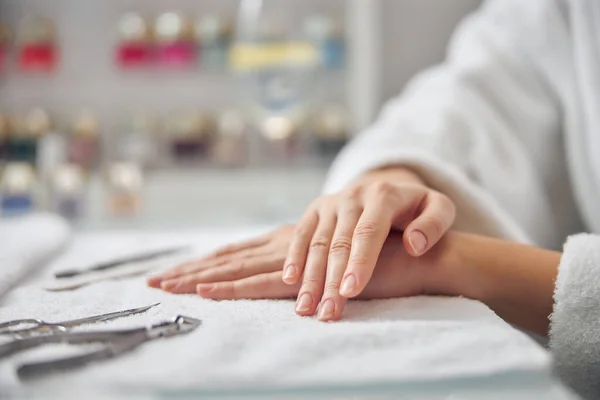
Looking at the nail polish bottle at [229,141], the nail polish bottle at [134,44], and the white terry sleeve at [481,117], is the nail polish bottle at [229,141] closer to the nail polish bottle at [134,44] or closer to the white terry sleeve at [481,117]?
the nail polish bottle at [134,44]

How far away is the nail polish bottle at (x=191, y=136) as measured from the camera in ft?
5.61

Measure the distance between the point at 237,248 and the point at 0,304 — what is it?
0.20m

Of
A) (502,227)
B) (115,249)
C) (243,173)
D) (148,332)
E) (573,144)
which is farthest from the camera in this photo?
(243,173)

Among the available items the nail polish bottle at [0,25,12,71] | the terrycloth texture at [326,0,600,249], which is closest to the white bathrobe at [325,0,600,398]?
the terrycloth texture at [326,0,600,249]

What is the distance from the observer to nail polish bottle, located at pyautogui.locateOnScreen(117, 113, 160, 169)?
172cm

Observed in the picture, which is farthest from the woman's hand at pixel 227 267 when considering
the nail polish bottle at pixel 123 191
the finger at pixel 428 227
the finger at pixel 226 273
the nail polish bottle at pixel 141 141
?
the nail polish bottle at pixel 141 141

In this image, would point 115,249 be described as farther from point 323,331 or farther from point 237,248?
point 323,331

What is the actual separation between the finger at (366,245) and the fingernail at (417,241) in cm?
2

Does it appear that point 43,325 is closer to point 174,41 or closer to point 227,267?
point 227,267

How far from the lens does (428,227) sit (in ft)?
1.58

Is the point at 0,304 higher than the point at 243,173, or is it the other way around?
the point at 0,304

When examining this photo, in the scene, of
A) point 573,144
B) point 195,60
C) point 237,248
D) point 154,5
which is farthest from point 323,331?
point 154,5

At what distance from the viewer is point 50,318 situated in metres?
0.39

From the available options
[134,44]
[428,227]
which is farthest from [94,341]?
[134,44]
